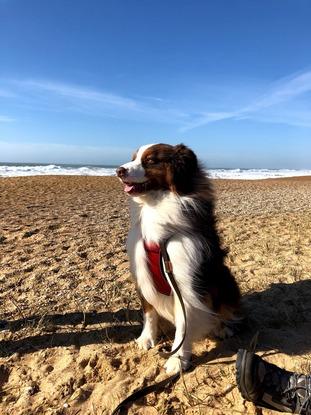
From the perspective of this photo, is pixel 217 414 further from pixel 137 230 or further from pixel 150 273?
pixel 137 230

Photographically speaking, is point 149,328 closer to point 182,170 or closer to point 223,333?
point 223,333

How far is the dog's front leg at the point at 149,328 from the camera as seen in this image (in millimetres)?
3441

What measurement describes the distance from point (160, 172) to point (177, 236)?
1.68 feet

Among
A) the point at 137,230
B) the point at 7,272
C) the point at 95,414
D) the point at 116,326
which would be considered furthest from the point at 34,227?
the point at 95,414

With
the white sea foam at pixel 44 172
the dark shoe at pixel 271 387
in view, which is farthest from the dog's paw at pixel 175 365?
the white sea foam at pixel 44 172

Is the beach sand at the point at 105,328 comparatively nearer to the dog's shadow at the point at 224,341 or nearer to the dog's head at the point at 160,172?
the dog's shadow at the point at 224,341

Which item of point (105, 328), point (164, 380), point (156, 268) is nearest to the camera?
point (164, 380)

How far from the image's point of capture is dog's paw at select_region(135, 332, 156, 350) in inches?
135

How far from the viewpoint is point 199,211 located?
3.06 metres

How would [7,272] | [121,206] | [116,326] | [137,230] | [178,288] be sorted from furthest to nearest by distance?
[121,206] → [7,272] → [116,326] → [137,230] → [178,288]

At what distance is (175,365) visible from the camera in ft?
10.1

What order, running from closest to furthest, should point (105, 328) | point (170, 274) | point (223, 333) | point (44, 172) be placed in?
point (170, 274) → point (223, 333) → point (105, 328) → point (44, 172)

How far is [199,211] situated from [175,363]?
1194 millimetres

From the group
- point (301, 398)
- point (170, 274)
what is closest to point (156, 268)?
point (170, 274)
